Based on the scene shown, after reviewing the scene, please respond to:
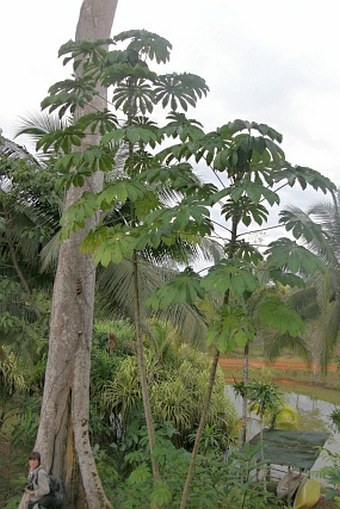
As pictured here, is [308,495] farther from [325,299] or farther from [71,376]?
[71,376]

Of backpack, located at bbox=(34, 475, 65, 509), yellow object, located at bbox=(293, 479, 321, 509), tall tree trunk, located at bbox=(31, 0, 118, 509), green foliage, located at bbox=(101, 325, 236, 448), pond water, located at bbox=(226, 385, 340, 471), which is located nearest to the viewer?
backpack, located at bbox=(34, 475, 65, 509)

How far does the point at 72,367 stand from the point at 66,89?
2088mm

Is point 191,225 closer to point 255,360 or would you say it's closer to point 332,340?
point 332,340

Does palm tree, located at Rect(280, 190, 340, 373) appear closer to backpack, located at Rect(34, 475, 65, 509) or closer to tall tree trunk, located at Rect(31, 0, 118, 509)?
tall tree trunk, located at Rect(31, 0, 118, 509)

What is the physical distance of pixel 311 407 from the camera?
42.4 feet

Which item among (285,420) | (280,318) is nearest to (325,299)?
(285,420)

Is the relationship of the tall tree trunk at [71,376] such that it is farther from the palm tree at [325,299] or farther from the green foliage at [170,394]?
the palm tree at [325,299]

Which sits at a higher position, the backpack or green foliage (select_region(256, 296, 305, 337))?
green foliage (select_region(256, 296, 305, 337))

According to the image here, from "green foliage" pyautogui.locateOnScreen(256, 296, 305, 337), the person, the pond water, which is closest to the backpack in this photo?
the person

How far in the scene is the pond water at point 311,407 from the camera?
33.1ft

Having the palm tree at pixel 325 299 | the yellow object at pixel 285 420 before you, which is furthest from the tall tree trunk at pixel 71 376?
the yellow object at pixel 285 420

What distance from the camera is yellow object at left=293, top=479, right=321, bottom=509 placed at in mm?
6152

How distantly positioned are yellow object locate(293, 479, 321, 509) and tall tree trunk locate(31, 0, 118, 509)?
10.2ft

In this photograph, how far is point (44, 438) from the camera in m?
4.05
